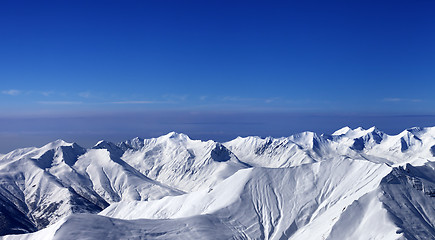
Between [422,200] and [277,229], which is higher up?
[422,200]

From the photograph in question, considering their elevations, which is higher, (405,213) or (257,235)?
(405,213)

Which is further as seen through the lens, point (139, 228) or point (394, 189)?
point (394, 189)

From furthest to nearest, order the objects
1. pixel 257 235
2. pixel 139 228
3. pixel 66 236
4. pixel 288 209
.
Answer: pixel 288 209 → pixel 257 235 → pixel 139 228 → pixel 66 236

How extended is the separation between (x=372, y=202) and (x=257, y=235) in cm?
4789

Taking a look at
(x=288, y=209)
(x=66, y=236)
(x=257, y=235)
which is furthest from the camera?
(x=288, y=209)

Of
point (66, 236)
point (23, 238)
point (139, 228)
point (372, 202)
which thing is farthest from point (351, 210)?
point (23, 238)

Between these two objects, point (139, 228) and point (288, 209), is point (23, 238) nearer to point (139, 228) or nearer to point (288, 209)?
point (139, 228)

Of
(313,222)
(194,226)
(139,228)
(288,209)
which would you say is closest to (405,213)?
(313,222)

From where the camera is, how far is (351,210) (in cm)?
16612

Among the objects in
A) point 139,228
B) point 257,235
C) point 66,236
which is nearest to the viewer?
point 66,236

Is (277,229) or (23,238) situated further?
(277,229)

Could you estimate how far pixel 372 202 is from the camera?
17000cm

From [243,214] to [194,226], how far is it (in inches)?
1169

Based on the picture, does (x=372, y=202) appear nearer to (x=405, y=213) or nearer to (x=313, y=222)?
(x=405, y=213)
